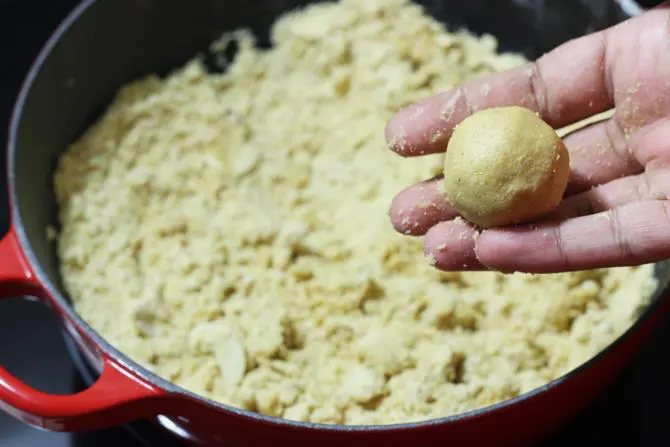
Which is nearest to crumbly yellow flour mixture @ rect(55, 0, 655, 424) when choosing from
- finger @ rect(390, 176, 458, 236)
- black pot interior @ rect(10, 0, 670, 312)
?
black pot interior @ rect(10, 0, 670, 312)

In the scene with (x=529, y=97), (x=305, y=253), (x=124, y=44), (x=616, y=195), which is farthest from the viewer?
(x=124, y=44)

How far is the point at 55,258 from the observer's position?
1318 millimetres

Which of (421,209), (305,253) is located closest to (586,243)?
(421,209)

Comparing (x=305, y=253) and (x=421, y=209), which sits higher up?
(x=421, y=209)

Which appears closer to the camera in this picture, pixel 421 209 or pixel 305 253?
pixel 421 209

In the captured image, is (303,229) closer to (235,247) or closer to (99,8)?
(235,247)

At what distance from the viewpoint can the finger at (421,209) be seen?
1.07 m

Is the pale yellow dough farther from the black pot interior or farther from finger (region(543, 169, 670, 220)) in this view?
the black pot interior

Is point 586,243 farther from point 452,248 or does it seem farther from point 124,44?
point 124,44

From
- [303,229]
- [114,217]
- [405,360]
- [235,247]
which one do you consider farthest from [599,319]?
[114,217]

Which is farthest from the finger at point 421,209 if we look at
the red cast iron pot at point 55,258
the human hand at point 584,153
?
the red cast iron pot at point 55,258

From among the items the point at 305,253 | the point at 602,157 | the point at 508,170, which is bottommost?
the point at 305,253

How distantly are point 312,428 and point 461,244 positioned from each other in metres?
0.31

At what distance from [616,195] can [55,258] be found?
35.7 inches
